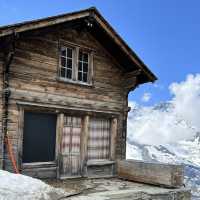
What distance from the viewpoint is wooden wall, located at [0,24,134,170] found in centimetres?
1317

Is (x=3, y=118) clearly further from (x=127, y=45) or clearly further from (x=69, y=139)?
(x=127, y=45)

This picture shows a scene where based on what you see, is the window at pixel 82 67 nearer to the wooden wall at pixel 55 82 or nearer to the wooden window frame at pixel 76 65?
the wooden window frame at pixel 76 65

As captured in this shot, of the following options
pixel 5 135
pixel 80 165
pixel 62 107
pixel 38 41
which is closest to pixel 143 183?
pixel 80 165

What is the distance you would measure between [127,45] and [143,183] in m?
5.76

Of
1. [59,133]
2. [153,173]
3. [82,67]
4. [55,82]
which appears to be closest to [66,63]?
[82,67]

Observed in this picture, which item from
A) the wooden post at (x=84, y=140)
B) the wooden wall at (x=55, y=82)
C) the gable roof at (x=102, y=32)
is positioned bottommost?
the wooden post at (x=84, y=140)

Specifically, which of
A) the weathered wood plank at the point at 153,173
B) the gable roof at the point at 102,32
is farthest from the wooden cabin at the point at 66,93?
the weathered wood plank at the point at 153,173

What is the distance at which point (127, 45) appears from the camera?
15.8 metres

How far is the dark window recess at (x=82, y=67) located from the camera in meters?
15.5

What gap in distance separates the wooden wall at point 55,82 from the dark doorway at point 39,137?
454 mm

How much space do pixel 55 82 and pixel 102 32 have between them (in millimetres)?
3089

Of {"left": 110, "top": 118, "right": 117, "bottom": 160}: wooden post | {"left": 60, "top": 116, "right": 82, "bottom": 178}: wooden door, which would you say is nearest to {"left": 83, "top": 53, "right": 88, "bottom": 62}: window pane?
{"left": 60, "top": 116, "right": 82, "bottom": 178}: wooden door

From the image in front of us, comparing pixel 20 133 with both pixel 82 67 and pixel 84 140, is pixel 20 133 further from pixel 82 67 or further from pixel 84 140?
pixel 82 67

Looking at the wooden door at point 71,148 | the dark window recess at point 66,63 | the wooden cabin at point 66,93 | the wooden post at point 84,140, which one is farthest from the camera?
the wooden post at point 84,140
